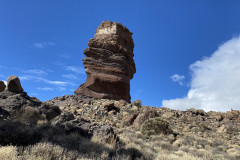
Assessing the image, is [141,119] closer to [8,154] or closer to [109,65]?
[8,154]

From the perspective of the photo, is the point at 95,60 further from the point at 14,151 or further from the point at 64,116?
the point at 14,151

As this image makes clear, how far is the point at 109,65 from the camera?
30.1 meters

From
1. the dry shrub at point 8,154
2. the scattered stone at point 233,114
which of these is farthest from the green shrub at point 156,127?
the scattered stone at point 233,114

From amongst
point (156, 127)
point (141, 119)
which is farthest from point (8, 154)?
point (141, 119)

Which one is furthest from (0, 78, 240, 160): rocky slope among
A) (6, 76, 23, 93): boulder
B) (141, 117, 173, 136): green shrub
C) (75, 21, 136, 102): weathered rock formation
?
(75, 21, 136, 102): weathered rock formation

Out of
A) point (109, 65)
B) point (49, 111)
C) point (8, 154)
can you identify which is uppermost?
point (109, 65)

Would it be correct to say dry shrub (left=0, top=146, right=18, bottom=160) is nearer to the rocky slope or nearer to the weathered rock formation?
the rocky slope

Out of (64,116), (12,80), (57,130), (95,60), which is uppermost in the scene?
(95,60)

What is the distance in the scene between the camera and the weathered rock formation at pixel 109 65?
29016mm

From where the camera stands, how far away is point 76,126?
922cm

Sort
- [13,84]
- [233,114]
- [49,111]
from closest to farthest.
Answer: [49,111], [13,84], [233,114]

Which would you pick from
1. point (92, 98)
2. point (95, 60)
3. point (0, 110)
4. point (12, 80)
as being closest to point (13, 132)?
point (0, 110)

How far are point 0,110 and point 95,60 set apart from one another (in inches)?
851

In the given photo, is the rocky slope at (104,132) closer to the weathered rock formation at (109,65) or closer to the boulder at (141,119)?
the boulder at (141,119)
